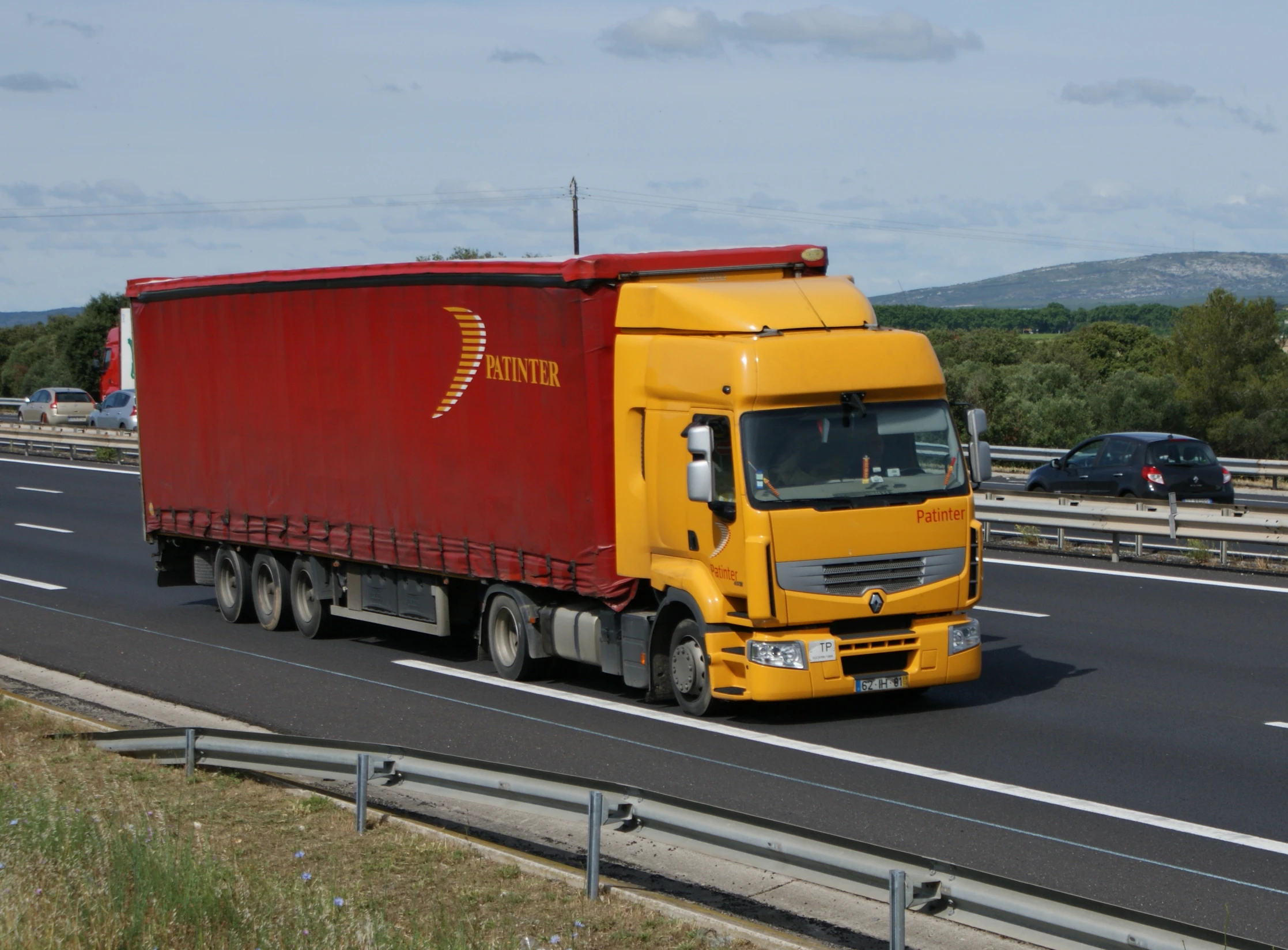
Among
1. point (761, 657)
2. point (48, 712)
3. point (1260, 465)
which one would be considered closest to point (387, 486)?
point (48, 712)

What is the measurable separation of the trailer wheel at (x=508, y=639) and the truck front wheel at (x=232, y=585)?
15.2 feet

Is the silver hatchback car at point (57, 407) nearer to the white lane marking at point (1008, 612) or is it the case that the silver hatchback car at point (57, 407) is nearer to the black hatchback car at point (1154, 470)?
the black hatchback car at point (1154, 470)

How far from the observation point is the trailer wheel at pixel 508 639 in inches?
540

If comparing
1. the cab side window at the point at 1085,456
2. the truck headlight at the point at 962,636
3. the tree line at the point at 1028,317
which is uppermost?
the tree line at the point at 1028,317

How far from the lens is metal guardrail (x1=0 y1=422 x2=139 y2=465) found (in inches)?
→ 1861

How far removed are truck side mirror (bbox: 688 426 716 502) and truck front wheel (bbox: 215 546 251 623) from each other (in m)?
8.18

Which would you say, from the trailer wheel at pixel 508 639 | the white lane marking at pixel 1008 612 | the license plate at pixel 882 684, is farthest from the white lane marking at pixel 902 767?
the white lane marking at pixel 1008 612

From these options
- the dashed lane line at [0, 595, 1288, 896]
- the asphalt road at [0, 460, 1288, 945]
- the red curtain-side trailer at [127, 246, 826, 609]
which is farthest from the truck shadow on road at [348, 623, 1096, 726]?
the red curtain-side trailer at [127, 246, 826, 609]

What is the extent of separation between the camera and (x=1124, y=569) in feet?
67.6

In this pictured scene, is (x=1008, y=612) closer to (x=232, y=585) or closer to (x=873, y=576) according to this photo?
(x=873, y=576)

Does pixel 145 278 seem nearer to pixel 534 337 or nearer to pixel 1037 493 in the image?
pixel 534 337

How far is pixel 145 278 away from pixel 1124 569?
1270cm

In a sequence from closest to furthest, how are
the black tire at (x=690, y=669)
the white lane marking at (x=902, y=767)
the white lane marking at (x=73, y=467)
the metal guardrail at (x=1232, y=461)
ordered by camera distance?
the white lane marking at (x=902, y=767) → the black tire at (x=690, y=669) → the metal guardrail at (x=1232, y=461) → the white lane marking at (x=73, y=467)

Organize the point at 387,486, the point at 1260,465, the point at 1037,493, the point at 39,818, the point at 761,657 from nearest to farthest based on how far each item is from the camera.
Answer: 1. the point at 39,818
2. the point at 761,657
3. the point at 387,486
4. the point at 1037,493
5. the point at 1260,465
